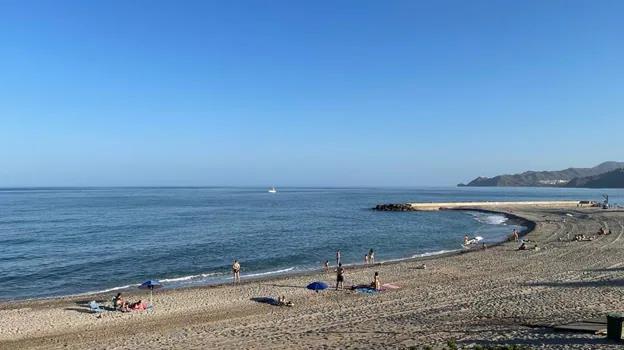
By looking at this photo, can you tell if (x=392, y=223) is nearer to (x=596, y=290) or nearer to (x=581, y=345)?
(x=596, y=290)

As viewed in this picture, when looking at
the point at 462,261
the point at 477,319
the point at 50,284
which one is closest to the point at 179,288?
the point at 50,284

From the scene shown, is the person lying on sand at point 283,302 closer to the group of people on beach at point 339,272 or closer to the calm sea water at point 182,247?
the group of people on beach at point 339,272

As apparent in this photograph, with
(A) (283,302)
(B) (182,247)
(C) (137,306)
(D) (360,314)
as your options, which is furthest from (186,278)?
(D) (360,314)

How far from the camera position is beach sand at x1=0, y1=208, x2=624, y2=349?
14438 mm

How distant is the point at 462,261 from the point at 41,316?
924 inches

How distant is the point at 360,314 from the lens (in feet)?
59.5

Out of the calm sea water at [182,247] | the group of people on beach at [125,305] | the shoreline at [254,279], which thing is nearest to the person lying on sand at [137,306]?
the group of people on beach at [125,305]

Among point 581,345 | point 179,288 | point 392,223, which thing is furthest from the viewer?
point 392,223

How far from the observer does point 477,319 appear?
1644 centimetres

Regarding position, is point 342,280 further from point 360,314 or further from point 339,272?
point 360,314

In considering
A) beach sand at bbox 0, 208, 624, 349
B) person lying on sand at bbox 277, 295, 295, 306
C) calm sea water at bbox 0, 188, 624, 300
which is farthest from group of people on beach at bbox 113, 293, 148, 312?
calm sea water at bbox 0, 188, 624, 300

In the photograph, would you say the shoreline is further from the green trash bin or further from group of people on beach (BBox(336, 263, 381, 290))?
the green trash bin

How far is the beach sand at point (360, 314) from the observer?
568 inches

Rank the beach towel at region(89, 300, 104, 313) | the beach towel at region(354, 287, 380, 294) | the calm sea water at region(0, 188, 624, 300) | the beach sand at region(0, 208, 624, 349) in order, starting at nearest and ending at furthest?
1. the beach sand at region(0, 208, 624, 349)
2. the beach towel at region(89, 300, 104, 313)
3. the beach towel at region(354, 287, 380, 294)
4. the calm sea water at region(0, 188, 624, 300)
